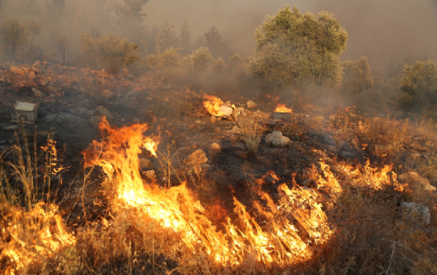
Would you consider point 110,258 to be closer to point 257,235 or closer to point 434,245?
point 257,235

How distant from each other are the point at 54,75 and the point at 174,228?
11661 millimetres

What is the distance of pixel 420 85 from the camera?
12.7 meters

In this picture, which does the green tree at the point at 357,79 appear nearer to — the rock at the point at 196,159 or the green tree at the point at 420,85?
the green tree at the point at 420,85

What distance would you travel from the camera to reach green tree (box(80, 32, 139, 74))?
533 inches

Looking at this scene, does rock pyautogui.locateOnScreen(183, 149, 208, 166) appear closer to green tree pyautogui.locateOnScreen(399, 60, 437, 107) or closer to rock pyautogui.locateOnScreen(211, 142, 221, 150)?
rock pyautogui.locateOnScreen(211, 142, 221, 150)

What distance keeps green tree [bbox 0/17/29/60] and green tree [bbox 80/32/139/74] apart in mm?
4842

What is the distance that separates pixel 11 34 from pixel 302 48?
18625mm

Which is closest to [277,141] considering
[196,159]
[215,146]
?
[215,146]

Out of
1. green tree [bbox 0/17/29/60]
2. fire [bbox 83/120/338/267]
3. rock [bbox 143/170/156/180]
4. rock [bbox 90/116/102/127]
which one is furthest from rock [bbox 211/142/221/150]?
green tree [bbox 0/17/29/60]

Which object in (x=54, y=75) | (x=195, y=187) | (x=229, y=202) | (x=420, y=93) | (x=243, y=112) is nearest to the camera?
(x=229, y=202)

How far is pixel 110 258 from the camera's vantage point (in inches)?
86.4

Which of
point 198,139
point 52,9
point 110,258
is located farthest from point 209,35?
point 110,258

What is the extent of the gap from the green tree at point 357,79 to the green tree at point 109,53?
48.6 ft

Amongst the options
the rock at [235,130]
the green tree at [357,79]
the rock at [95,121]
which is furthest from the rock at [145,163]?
the green tree at [357,79]
